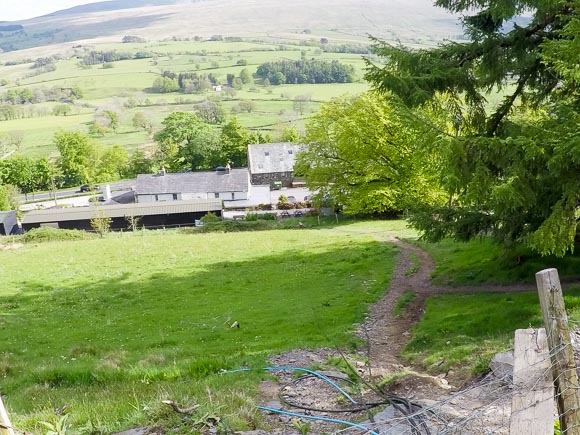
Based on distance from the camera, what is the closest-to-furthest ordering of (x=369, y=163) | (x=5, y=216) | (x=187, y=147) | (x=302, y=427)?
(x=302, y=427), (x=369, y=163), (x=5, y=216), (x=187, y=147)

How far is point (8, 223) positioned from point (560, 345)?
76851 millimetres

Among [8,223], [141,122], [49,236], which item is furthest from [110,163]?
[49,236]

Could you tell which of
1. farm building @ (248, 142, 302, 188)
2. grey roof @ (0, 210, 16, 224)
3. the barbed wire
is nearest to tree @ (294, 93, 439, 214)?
the barbed wire

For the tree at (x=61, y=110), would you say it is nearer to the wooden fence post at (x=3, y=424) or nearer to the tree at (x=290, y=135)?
the tree at (x=290, y=135)

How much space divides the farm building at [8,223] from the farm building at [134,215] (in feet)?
7.25

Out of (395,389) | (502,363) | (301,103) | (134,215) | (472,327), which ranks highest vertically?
(502,363)

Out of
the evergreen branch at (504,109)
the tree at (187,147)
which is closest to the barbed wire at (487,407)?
the evergreen branch at (504,109)

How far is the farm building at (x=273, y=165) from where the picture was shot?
307ft

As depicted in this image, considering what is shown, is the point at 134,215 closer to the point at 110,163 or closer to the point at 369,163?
the point at 369,163

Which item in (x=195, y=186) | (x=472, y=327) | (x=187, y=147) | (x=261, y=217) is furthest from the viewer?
(x=187, y=147)

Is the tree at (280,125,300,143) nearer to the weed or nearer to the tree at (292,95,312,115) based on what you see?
the tree at (292,95,312,115)

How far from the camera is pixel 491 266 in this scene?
22.2 meters

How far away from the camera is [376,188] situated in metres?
48.3

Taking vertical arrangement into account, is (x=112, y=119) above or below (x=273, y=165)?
above
